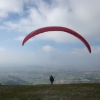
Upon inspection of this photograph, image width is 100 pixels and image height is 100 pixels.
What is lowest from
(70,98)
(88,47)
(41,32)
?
(70,98)

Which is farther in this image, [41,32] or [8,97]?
[41,32]

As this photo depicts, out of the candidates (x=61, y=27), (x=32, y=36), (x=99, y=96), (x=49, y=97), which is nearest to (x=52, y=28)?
(x=61, y=27)

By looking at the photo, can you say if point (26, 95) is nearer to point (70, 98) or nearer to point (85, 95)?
point (70, 98)

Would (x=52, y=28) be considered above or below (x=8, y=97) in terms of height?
above

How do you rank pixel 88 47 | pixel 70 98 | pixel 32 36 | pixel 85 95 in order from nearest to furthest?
pixel 70 98
pixel 85 95
pixel 32 36
pixel 88 47

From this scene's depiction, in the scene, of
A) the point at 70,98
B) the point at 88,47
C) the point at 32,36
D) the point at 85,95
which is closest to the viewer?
the point at 70,98

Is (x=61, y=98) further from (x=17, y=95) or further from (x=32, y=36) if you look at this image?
(x=32, y=36)

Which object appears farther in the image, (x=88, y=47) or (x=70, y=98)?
(x=88, y=47)

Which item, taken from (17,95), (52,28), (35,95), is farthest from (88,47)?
(17,95)

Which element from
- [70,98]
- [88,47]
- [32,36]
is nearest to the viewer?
[70,98]
